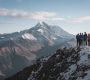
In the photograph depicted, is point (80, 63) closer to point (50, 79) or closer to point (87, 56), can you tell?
point (87, 56)

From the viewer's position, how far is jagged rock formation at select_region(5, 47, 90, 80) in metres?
32.2

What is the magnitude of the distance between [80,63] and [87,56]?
2.37 m

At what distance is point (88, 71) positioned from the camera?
31.2m

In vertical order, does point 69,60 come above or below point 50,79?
above

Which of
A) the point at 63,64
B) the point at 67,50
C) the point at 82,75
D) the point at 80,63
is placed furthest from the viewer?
the point at 67,50

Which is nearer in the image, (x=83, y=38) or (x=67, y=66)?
(x=67, y=66)

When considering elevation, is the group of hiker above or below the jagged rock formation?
above

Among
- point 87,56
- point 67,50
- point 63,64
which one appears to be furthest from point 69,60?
point 67,50

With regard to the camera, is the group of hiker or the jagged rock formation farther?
the group of hiker

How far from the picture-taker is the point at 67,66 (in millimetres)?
36500

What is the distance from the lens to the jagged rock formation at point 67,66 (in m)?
32.2

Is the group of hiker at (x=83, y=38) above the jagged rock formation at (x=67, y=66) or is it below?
above

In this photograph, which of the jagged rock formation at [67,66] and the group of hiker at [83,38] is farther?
the group of hiker at [83,38]

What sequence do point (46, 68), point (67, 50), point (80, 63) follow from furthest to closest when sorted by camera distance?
point (67, 50)
point (46, 68)
point (80, 63)
